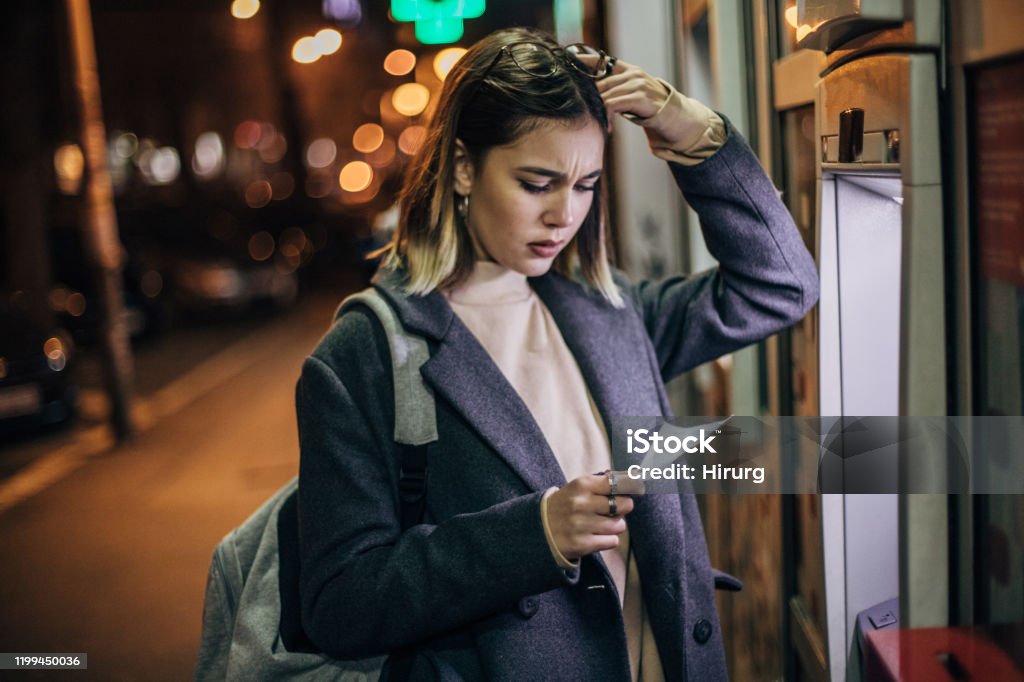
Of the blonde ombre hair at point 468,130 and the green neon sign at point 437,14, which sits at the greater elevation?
the green neon sign at point 437,14

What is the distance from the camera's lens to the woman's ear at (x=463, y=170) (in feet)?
6.63

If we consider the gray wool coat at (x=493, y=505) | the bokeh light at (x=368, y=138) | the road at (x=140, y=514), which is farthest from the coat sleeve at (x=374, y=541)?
the bokeh light at (x=368, y=138)

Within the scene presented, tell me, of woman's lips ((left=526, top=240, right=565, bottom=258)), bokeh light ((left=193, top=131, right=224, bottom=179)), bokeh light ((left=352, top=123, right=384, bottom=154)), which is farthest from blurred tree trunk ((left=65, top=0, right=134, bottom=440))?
bokeh light ((left=352, top=123, right=384, bottom=154))

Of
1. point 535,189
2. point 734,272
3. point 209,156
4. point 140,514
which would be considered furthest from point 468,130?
point 209,156

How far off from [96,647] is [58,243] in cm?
1169

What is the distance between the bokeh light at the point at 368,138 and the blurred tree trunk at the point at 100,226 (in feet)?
138

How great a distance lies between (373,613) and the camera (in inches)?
71.5

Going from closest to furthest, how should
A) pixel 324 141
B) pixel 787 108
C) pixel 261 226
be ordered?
1. pixel 787 108
2. pixel 261 226
3. pixel 324 141

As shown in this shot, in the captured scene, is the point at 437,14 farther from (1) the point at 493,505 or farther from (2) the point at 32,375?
(2) the point at 32,375

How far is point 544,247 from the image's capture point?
200 centimetres

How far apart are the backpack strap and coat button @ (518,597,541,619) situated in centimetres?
24

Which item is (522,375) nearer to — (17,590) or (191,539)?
(17,590)

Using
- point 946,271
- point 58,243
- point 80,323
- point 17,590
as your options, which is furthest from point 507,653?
point 58,243

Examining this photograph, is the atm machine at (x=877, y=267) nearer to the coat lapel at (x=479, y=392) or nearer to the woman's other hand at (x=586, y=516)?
the woman's other hand at (x=586, y=516)
